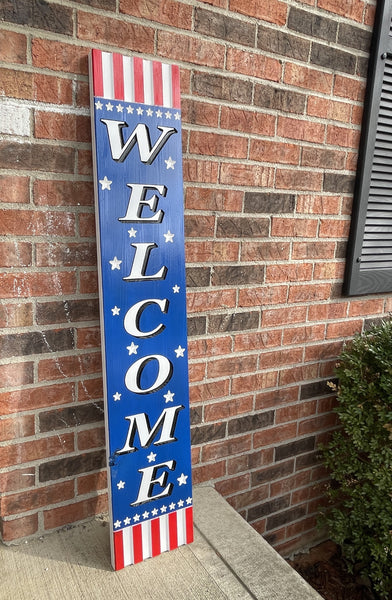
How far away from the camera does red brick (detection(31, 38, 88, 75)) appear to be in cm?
127

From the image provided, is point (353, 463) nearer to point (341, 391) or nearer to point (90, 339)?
point (341, 391)

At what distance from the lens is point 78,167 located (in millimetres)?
1383

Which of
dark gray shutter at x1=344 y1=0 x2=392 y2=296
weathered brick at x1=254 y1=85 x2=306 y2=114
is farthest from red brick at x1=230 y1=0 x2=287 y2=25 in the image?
dark gray shutter at x1=344 y1=0 x2=392 y2=296

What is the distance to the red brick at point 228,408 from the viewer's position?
5.95 ft

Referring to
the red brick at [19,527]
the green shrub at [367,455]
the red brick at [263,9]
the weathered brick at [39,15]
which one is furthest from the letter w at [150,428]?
the red brick at [263,9]

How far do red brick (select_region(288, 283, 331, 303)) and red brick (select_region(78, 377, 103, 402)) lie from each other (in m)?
0.89

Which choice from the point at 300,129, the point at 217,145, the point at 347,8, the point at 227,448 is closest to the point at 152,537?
the point at 227,448

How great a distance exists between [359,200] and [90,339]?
133 centimetres

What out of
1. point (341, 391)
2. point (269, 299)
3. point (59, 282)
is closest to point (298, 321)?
point (269, 299)

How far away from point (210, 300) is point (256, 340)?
1.01ft

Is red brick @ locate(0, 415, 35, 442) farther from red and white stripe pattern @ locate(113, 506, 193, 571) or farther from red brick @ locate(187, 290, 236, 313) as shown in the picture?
red brick @ locate(187, 290, 236, 313)

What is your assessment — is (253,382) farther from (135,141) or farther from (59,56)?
(59,56)

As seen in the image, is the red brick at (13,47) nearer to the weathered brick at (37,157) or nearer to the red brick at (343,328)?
the weathered brick at (37,157)

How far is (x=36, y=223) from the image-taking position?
1349 mm
